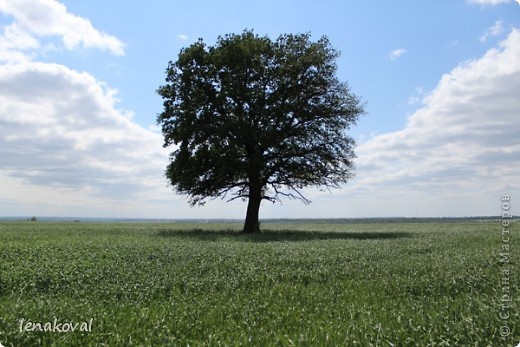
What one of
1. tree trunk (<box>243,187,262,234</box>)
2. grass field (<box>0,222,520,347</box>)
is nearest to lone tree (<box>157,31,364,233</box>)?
tree trunk (<box>243,187,262,234</box>)

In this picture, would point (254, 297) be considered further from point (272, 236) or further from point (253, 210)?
point (253, 210)

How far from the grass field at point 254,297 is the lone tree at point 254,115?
21.7 metres

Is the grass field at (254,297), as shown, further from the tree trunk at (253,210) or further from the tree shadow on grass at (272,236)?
the tree trunk at (253,210)

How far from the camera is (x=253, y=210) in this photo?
4400 centimetres

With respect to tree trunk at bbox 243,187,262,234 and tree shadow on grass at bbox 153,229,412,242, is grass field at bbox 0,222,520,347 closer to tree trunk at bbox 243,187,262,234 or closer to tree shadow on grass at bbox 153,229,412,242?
tree shadow on grass at bbox 153,229,412,242

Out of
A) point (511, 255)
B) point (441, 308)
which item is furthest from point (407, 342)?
point (511, 255)

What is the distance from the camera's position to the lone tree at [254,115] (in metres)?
40.9

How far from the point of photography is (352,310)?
10.2 meters

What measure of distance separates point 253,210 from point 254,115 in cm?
984

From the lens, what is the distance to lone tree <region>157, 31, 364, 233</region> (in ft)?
134

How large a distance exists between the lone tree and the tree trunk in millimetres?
104

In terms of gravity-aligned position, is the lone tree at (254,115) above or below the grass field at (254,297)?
above

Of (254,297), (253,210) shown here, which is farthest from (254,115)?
(254,297)

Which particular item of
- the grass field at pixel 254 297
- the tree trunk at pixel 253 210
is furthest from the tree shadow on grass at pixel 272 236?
the grass field at pixel 254 297
